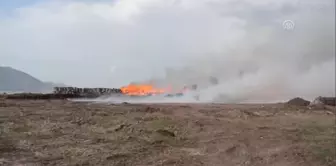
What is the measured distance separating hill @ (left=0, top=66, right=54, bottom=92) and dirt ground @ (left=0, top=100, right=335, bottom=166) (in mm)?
7804

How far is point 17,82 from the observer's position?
3052 cm

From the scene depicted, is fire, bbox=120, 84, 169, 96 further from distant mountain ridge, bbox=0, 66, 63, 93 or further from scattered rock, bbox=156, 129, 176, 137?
scattered rock, bbox=156, 129, 176, 137

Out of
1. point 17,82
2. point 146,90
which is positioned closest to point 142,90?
point 146,90

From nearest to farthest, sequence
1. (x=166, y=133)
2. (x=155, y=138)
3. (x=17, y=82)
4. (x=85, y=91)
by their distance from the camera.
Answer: (x=155, y=138) → (x=166, y=133) → (x=17, y=82) → (x=85, y=91)

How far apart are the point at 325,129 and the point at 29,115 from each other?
43.3ft

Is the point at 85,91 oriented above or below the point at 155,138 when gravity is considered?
above

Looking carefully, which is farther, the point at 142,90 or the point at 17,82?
the point at 142,90

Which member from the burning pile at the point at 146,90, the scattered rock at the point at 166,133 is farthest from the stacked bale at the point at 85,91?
the scattered rock at the point at 166,133

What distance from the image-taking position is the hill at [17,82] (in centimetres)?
2528

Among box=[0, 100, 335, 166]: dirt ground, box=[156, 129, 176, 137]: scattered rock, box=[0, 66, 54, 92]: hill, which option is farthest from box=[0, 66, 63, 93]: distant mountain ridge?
box=[156, 129, 176, 137]: scattered rock

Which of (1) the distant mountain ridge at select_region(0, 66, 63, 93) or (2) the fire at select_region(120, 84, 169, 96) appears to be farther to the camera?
(2) the fire at select_region(120, 84, 169, 96)

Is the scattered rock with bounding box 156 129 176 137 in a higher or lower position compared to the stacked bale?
lower

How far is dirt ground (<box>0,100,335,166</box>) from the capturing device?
38.8 feet

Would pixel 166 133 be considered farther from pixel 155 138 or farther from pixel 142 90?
pixel 142 90
